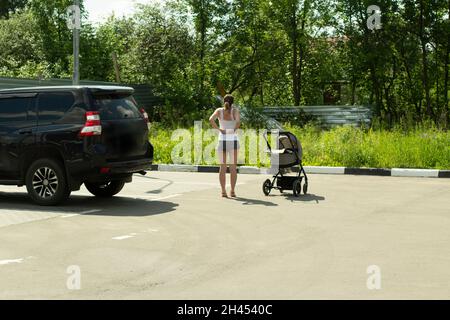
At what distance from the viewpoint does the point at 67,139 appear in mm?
11953

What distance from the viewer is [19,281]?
277 inches

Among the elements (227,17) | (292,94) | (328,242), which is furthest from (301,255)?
(292,94)

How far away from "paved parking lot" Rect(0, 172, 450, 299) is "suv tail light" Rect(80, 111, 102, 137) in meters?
1.18

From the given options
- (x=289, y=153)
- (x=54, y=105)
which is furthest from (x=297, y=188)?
(x=54, y=105)

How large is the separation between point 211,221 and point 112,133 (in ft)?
7.78

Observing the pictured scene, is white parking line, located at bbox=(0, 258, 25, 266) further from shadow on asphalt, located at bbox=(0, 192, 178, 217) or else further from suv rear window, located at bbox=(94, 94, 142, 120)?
suv rear window, located at bbox=(94, 94, 142, 120)

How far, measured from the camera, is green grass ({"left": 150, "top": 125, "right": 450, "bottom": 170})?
18.4 meters

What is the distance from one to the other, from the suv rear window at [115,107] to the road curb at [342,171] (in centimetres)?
484

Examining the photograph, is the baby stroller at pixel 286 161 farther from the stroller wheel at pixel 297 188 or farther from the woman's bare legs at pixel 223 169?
the woman's bare legs at pixel 223 169

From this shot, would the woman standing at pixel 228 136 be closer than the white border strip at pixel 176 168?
Yes

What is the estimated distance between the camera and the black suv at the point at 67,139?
11875mm

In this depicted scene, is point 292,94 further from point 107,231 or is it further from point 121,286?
point 121,286

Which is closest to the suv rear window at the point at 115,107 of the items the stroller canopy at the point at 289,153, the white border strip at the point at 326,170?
the stroller canopy at the point at 289,153
